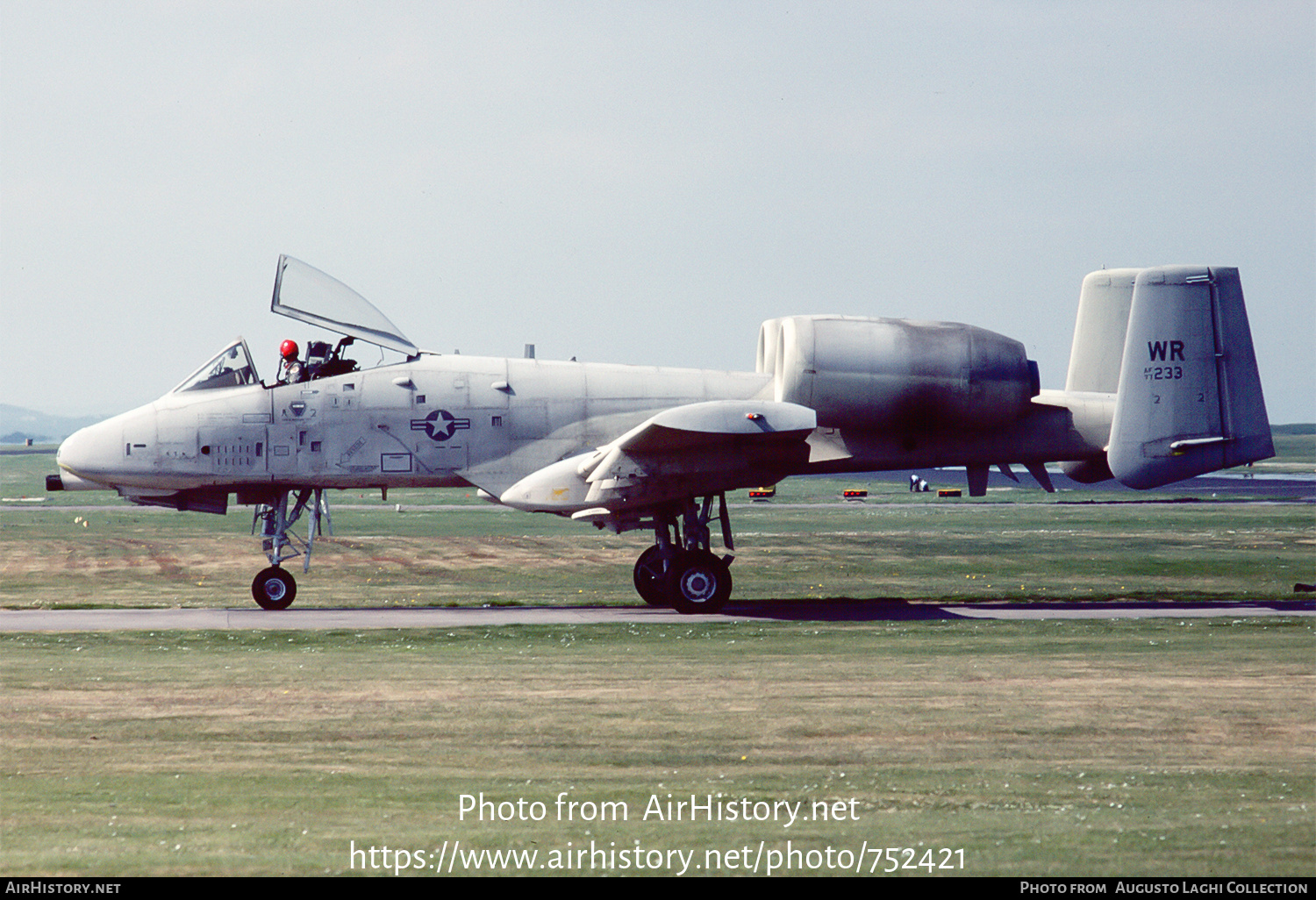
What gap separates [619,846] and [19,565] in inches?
1086

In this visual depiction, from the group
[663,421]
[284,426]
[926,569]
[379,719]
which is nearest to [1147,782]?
[379,719]

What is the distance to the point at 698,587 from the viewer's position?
2123 cm

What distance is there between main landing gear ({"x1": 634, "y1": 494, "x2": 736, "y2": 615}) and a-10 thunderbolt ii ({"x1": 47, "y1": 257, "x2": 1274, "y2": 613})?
0.12 feet

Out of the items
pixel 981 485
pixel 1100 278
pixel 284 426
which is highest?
pixel 1100 278

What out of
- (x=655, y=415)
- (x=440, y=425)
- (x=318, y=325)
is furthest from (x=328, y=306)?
(x=655, y=415)

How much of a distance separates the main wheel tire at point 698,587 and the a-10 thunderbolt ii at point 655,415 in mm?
30

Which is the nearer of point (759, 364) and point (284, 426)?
point (284, 426)

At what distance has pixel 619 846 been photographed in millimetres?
7555

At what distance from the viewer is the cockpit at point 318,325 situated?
21.7m

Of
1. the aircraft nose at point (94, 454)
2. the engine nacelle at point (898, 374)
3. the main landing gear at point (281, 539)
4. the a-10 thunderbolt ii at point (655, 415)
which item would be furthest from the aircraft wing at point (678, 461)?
the aircraft nose at point (94, 454)

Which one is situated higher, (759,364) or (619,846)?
(759,364)

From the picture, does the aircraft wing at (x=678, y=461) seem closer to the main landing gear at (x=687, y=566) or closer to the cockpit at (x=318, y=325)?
the main landing gear at (x=687, y=566)

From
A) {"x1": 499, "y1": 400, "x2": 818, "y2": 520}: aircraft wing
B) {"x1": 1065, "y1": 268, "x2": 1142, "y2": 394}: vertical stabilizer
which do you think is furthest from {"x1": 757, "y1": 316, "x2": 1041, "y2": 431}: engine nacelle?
{"x1": 1065, "y1": 268, "x2": 1142, "y2": 394}: vertical stabilizer

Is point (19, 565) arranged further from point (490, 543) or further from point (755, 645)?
point (755, 645)
